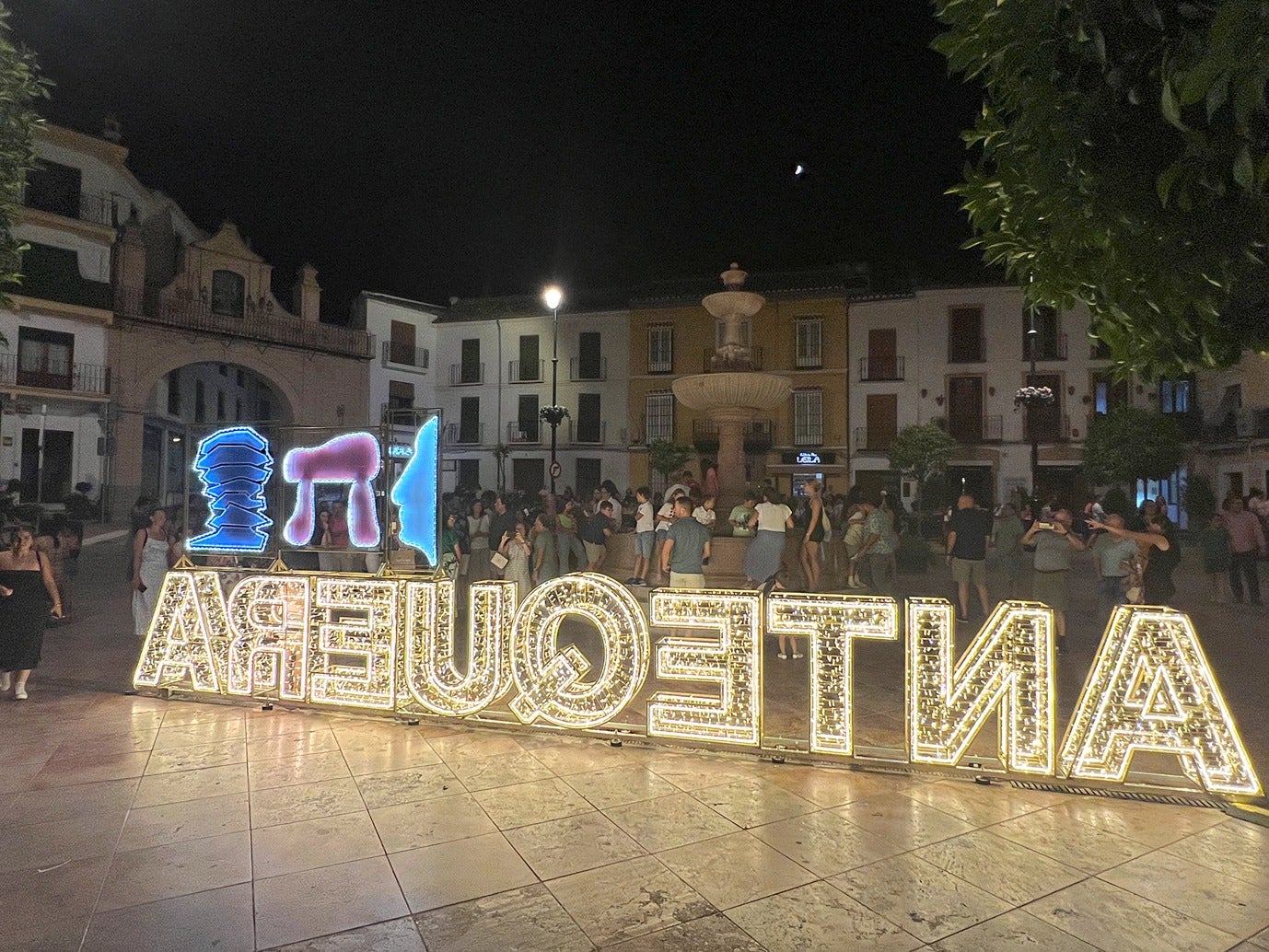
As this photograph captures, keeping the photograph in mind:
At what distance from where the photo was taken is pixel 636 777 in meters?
5.27

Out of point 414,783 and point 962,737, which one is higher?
point 962,737

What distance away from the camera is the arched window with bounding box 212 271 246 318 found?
30922 millimetres

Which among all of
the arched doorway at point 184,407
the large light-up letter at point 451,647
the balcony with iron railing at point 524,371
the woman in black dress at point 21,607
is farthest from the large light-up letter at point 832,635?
the balcony with iron railing at point 524,371

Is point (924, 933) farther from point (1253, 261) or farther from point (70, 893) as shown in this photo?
point (70, 893)

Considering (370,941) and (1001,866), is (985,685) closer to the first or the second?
(1001,866)

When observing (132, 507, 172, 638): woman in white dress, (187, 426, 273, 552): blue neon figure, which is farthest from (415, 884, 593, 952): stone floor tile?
(132, 507, 172, 638): woman in white dress

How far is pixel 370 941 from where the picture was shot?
3309 millimetres

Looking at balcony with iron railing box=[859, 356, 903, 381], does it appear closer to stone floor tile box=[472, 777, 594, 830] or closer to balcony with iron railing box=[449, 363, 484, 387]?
balcony with iron railing box=[449, 363, 484, 387]

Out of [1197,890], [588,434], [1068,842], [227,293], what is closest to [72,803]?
[1068,842]

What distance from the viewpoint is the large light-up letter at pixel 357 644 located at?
6.32 metres

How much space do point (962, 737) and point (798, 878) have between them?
1803mm

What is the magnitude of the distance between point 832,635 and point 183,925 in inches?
156

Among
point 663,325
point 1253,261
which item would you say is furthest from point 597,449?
point 1253,261

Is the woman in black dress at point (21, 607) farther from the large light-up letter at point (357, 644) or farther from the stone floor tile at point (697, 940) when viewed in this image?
the stone floor tile at point (697, 940)
